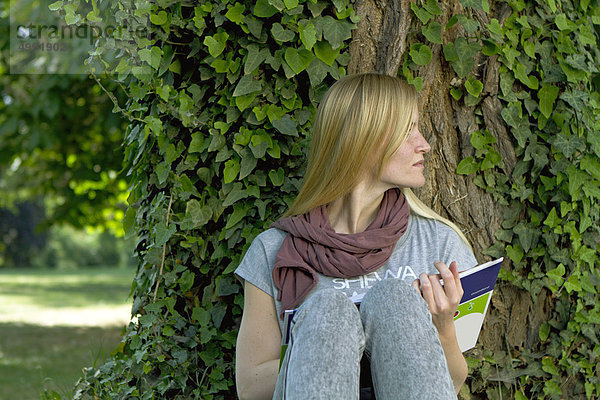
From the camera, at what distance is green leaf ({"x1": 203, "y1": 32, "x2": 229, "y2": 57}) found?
257 cm

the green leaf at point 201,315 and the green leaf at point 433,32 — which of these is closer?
the green leaf at point 433,32

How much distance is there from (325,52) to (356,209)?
25.5 inches

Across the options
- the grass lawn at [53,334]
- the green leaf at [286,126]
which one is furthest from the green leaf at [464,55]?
the grass lawn at [53,334]

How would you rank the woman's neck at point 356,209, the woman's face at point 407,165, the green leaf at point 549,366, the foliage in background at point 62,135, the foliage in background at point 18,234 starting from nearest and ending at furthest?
the woman's face at point 407,165 → the woman's neck at point 356,209 → the green leaf at point 549,366 → the foliage in background at point 62,135 → the foliage in background at point 18,234

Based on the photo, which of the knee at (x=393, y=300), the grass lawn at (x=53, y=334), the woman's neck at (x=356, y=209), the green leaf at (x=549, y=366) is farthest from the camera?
the grass lawn at (x=53, y=334)

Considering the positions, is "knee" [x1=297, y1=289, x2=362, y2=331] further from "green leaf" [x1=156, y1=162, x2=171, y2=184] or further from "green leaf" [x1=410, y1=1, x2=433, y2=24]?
"green leaf" [x1=410, y1=1, x2=433, y2=24]

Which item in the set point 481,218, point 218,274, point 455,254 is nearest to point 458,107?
point 481,218

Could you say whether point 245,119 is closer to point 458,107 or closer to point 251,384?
point 458,107

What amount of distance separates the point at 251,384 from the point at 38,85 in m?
4.54

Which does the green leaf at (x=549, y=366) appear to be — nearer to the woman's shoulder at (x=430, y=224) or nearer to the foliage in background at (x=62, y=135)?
the woman's shoulder at (x=430, y=224)

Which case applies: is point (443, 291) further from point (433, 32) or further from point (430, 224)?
point (433, 32)

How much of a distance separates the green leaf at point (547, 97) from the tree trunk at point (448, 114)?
16 cm

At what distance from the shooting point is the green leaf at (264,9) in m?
2.52

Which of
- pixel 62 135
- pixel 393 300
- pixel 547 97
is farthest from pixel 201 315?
pixel 62 135
